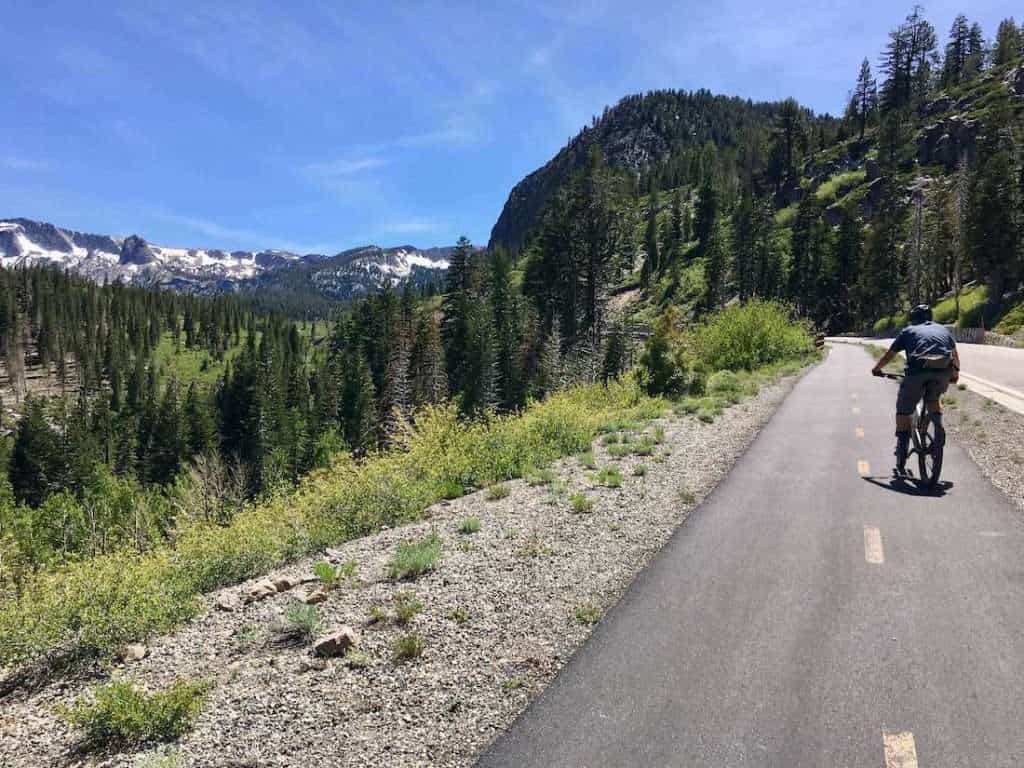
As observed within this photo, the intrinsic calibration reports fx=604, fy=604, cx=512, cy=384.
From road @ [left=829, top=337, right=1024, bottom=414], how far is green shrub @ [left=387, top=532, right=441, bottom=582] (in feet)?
49.0

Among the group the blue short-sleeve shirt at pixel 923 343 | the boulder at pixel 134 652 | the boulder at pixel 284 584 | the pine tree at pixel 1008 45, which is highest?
the pine tree at pixel 1008 45

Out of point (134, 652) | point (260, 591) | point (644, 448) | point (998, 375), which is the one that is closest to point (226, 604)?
point (260, 591)

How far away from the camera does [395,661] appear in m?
4.77

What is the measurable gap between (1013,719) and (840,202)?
128 metres

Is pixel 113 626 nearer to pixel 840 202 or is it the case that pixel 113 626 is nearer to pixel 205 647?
pixel 205 647

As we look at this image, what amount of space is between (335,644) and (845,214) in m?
94.1

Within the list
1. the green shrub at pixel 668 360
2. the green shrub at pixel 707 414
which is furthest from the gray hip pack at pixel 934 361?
the green shrub at pixel 668 360

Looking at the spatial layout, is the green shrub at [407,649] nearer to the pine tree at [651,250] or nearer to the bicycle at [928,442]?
the bicycle at [928,442]

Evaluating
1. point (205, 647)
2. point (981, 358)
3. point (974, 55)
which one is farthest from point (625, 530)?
point (974, 55)

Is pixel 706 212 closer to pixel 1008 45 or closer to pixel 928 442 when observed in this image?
pixel 1008 45

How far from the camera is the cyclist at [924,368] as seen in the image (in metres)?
8.59

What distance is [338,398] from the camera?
80.5m

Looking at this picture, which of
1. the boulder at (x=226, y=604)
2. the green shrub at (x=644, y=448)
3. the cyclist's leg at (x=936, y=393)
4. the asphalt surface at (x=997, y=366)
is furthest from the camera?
the asphalt surface at (x=997, y=366)

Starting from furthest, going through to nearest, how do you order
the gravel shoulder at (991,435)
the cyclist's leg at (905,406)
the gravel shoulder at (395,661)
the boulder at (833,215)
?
the boulder at (833,215) → the gravel shoulder at (991,435) → the cyclist's leg at (905,406) → the gravel shoulder at (395,661)
